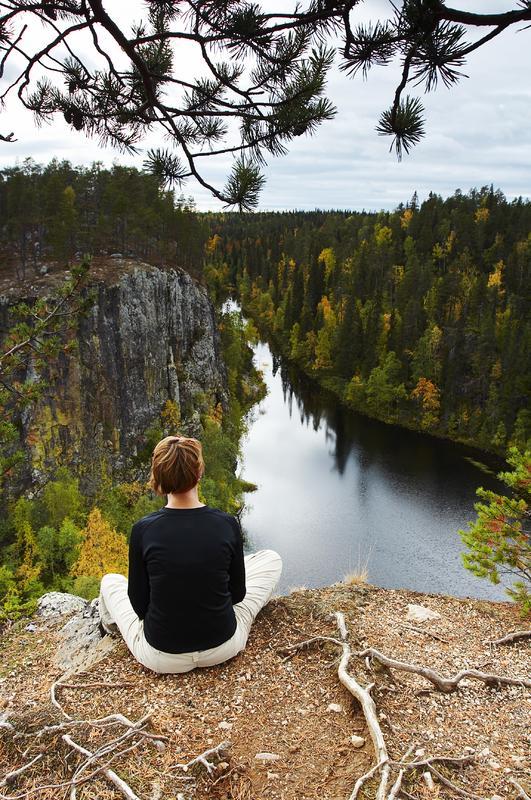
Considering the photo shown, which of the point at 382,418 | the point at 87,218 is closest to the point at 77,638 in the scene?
the point at 87,218

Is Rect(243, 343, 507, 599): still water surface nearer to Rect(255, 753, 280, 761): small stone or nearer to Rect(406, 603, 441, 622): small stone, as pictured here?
Rect(406, 603, 441, 622): small stone

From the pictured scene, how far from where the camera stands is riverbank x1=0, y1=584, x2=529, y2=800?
2.88 metres

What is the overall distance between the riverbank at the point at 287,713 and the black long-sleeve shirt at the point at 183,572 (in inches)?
16.4

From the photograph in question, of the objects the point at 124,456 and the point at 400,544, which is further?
the point at 124,456

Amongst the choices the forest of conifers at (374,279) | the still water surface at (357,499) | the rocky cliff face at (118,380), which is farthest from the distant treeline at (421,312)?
the rocky cliff face at (118,380)

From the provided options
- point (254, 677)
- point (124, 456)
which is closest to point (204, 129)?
point (254, 677)

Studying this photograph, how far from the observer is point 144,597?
143 inches

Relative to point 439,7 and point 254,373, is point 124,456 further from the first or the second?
point 439,7

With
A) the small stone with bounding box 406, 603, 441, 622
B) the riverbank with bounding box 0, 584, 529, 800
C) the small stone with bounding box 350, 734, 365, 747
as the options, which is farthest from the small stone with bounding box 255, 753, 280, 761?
the small stone with bounding box 406, 603, 441, 622

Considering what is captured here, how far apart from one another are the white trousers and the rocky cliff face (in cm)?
2680

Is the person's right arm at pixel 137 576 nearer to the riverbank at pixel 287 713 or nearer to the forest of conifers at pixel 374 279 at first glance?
the riverbank at pixel 287 713

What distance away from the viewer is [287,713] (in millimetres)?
3488

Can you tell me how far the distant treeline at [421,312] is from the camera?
4781 centimetres

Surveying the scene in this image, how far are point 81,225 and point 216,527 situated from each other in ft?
120
